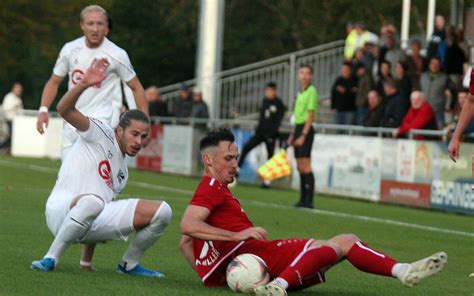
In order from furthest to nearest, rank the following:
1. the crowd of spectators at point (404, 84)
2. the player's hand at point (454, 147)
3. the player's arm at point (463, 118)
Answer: the crowd of spectators at point (404, 84) < the player's hand at point (454, 147) < the player's arm at point (463, 118)

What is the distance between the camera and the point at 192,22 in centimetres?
5500

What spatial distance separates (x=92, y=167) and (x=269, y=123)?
647 inches

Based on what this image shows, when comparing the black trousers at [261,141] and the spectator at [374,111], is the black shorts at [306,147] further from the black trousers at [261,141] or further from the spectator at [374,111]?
the black trousers at [261,141]

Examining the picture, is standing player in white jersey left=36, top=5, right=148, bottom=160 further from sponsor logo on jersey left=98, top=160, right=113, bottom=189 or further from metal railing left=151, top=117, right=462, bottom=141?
metal railing left=151, top=117, right=462, bottom=141

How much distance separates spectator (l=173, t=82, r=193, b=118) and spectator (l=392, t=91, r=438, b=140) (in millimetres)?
9863

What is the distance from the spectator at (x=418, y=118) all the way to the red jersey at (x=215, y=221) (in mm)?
13140

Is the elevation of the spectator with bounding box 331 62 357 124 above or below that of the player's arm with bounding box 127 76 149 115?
above

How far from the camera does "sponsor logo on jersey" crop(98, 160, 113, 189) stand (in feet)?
34.0

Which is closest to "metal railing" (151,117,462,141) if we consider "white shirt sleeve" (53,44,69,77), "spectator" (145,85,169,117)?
"spectator" (145,85,169,117)

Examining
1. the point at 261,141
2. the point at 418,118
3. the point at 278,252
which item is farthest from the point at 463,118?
the point at 261,141

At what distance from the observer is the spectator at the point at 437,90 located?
24.7m

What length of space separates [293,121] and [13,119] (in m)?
21.4

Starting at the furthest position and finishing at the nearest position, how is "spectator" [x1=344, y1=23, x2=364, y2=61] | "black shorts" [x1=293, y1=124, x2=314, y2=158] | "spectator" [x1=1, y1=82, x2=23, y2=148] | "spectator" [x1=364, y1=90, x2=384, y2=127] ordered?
"spectator" [x1=1, y1=82, x2=23, y2=148] → "spectator" [x1=344, y1=23, x2=364, y2=61] → "spectator" [x1=364, y1=90, x2=384, y2=127] → "black shorts" [x1=293, y1=124, x2=314, y2=158]

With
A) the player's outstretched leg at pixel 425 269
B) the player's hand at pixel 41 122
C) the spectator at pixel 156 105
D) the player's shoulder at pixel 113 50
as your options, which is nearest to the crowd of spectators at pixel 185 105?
the spectator at pixel 156 105
